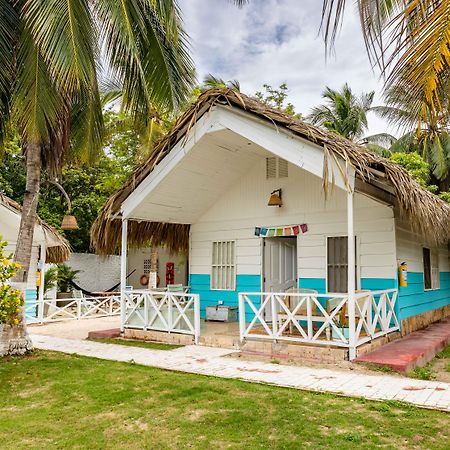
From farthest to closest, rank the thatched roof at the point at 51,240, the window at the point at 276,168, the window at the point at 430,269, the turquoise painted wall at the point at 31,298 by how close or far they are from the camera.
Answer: the turquoise painted wall at the point at 31,298, the thatched roof at the point at 51,240, the window at the point at 430,269, the window at the point at 276,168

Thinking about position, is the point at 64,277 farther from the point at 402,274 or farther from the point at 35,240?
the point at 402,274

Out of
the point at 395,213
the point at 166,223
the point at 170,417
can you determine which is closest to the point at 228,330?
the point at 166,223

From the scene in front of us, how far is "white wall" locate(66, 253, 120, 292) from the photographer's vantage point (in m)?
21.8

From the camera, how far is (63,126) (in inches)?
337

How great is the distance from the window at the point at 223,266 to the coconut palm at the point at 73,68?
3621mm

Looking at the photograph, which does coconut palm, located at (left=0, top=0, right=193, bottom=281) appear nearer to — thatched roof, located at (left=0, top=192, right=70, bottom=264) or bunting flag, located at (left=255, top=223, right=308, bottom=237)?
bunting flag, located at (left=255, top=223, right=308, bottom=237)

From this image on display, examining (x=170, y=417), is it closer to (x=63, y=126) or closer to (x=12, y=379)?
(x=12, y=379)

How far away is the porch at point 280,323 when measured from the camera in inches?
283

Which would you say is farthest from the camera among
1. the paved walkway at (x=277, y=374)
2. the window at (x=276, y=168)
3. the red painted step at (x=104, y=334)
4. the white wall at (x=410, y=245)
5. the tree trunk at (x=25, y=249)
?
the window at (x=276, y=168)

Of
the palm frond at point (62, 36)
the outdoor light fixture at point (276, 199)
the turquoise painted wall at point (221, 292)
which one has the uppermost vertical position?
the palm frond at point (62, 36)

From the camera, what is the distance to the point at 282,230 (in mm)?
9969

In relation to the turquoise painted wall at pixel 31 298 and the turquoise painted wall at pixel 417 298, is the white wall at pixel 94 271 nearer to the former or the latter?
the turquoise painted wall at pixel 31 298

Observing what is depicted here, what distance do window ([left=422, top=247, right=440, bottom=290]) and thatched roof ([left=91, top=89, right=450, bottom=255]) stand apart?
2.31ft

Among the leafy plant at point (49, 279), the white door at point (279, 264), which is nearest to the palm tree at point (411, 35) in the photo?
the white door at point (279, 264)
